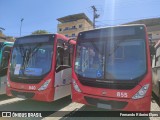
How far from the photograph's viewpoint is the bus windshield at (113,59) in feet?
17.6

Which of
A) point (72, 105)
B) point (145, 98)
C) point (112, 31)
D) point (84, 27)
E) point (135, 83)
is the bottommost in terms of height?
point (72, 105)

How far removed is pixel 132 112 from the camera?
18.1ft

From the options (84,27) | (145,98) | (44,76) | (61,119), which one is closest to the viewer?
(145,98)

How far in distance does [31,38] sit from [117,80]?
375 centimetres

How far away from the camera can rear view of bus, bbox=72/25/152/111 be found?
17.1 ft

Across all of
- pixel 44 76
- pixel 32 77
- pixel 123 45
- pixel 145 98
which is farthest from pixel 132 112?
pixel 32 77

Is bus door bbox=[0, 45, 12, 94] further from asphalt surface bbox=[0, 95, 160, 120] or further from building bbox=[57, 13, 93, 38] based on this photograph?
building bbox=[57, 13, 93, 38]

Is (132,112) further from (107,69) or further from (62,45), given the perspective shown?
(62,45)

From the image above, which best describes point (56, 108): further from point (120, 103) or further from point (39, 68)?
point (120, 103)

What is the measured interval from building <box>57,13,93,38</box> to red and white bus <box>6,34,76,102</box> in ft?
157

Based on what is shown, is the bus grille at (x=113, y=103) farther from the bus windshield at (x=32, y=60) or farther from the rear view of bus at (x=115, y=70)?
the bus windshield at (x=32, y=60)

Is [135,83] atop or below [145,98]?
atop

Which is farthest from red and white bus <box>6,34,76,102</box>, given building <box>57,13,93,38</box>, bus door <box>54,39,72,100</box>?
building <box>57,13,93,38</box>

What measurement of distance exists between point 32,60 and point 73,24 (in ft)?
169
